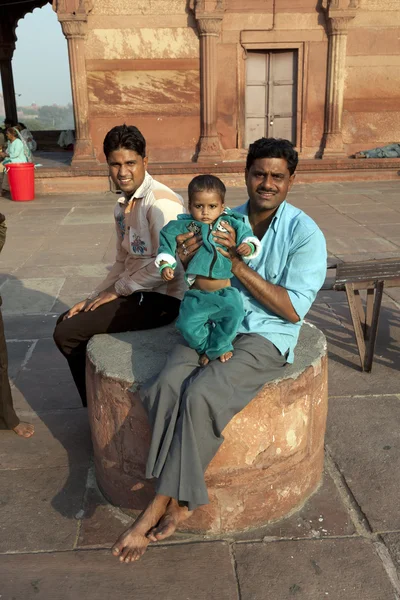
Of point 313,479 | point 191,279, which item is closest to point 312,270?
point 191,279

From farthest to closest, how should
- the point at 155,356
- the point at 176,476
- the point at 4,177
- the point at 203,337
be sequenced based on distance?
the point at 4,177 < the point at 155,356 < the point at 203,337 < the point at 176,476

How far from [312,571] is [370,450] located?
40.1 inches

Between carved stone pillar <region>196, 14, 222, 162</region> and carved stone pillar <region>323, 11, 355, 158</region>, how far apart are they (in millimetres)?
2766

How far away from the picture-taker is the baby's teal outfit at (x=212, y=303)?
252 centimetres

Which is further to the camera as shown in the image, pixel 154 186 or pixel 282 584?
pixel 154 186

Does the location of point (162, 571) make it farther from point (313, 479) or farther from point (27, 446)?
point (27, 446)

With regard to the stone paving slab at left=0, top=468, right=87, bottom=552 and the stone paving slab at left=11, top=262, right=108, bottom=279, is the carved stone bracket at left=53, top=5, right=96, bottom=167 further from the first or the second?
the stone paving slab at left=0, top=468, right=87, bottom=552

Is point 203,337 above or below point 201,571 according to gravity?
above

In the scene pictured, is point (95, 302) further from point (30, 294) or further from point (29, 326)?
point (30, 294)

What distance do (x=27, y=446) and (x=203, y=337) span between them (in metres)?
1.53

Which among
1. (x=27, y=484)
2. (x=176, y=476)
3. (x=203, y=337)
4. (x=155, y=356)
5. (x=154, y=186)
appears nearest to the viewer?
(x=176, y=476)

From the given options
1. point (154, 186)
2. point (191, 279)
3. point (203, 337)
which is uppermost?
point (154, 186)

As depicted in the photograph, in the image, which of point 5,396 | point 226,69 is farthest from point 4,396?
point 226,69

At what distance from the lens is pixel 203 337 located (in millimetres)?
2549
